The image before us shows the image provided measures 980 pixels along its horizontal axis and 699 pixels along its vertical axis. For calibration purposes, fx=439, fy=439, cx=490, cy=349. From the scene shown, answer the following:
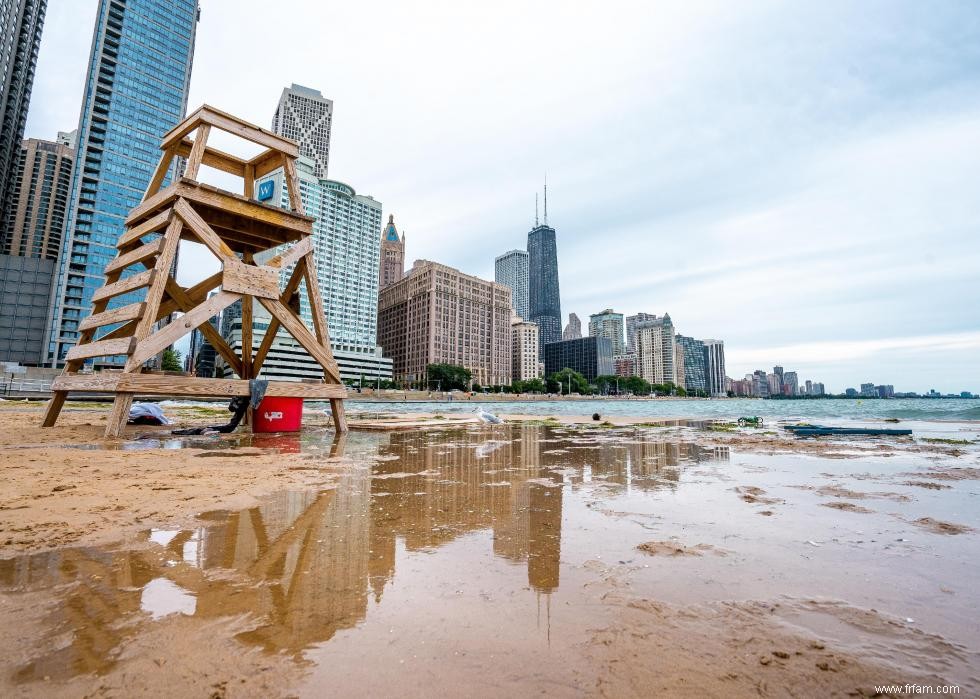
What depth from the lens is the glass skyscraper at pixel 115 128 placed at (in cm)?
9350

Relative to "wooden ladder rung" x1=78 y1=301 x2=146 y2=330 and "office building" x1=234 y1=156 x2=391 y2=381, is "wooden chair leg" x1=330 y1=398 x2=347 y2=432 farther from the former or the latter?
"office building" x1=234 y1=156 x2=391 y2=381

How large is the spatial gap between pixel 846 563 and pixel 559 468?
5.55 metres

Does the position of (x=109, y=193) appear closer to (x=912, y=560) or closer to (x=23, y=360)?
(x=23, y=360)

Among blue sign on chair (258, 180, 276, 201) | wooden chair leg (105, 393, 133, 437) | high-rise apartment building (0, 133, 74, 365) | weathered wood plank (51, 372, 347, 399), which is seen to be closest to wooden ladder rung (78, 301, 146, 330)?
weathered wood plank (51, 372, 347, 399)

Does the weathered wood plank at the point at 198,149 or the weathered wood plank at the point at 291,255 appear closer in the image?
the weathered wood plank at the point at 198,149

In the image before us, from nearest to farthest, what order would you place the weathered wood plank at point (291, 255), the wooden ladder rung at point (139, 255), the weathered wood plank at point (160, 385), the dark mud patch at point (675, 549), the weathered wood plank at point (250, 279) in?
the dark mud patch at point (675, 549), the weathered wood plank at point (160, 385), the wooden ladder rung at point (139, 255), the weathered wood plank at point (250, 279), the weathered wood plank at point (291, 255)

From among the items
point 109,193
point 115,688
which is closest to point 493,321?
point 109,193

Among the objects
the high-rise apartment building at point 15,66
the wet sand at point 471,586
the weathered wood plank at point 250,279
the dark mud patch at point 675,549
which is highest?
the high-rise apartment building at point 15,66

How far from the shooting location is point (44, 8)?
9125 cm

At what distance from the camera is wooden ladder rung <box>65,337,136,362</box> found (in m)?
10.9

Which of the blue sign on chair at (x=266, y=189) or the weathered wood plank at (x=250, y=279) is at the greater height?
the blue sign on chair at (x=266, y=189)

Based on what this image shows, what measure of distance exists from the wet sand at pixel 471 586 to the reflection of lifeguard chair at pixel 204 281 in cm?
450

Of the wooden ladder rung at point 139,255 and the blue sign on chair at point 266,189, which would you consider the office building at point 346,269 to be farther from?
the wooden ladder rung at point 139,255

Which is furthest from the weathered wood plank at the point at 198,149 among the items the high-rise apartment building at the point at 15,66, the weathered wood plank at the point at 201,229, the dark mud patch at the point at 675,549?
the high-rise apartment building at the point at 15,66
